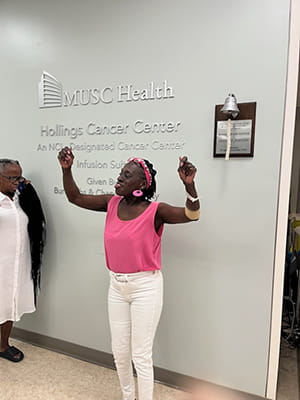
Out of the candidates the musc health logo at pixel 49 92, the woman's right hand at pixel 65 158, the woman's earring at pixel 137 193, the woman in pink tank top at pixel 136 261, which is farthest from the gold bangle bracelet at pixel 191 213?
the musc health logo at pixel 49 92

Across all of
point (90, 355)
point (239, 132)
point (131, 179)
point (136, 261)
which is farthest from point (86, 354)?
point (239, 132)

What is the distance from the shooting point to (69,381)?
6.51 ft

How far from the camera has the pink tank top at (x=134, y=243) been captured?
1.49 metres

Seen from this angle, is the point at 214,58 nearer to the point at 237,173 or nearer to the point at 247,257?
the point at 237,173

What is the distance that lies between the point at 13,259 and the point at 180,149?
4.38 ft

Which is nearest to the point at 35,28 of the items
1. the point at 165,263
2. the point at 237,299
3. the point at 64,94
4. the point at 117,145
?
the point at 64,94

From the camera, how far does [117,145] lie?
196 centimetres

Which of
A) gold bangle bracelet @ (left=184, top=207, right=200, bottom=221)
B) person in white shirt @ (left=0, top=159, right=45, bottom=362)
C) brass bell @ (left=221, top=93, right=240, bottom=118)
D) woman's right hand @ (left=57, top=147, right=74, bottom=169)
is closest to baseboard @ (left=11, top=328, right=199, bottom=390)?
person in white shirt @ (left=0, top=159, right=45, bottom=362)

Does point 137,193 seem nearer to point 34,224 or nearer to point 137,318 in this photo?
point 137,318

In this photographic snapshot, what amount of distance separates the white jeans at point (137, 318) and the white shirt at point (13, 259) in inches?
33.2

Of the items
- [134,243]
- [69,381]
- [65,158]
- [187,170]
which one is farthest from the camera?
[69,381]

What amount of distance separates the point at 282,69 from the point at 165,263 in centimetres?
126

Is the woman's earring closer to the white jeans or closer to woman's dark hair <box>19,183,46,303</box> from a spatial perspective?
the white jeans

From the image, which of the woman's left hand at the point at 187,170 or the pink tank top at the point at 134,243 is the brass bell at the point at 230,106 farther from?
the pink tank top at the point at 134,243
